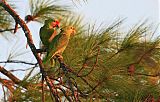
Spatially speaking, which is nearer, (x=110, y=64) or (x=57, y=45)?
(x=57, y=45)

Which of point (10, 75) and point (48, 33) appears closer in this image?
point (48, 33)

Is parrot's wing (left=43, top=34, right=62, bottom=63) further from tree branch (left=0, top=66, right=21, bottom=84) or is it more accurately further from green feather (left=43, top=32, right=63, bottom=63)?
tree branch (left=0, top=66, right=21, bottom=84)

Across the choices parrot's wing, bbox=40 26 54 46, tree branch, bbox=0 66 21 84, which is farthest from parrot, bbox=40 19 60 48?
tree branch, bbox=0 66 21 84

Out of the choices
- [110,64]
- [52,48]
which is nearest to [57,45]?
[52,48]

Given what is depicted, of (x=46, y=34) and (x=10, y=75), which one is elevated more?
(x=46, y=34)

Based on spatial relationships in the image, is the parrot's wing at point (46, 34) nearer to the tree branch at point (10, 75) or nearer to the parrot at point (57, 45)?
the parrot at point (57, 45)

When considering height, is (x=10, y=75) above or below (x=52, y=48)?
below

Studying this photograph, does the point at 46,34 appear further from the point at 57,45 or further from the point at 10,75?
the point at 10,75

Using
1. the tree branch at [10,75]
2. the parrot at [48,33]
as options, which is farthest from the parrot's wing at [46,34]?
the tree branch at [10,75]

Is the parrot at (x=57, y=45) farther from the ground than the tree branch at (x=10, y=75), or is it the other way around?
the parrot at (x=57, y=45)

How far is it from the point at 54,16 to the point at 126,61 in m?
0.27

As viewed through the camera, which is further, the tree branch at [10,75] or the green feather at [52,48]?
the tree branch at [10,75]

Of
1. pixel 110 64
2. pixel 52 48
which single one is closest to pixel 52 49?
pixel 52 48

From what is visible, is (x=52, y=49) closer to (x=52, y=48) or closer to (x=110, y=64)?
(x=52, y=48)
